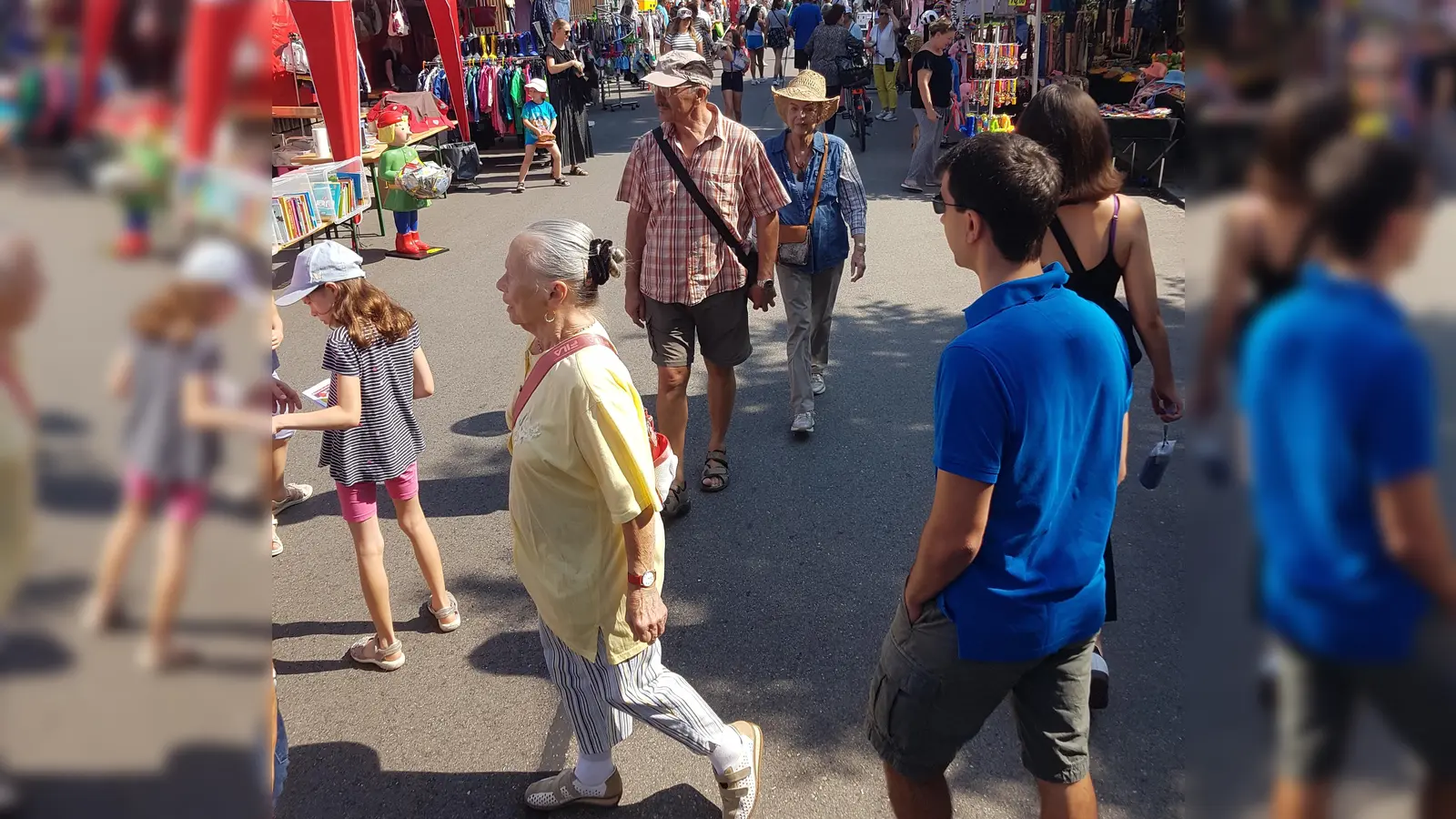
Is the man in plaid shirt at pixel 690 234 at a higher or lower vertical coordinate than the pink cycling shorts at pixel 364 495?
higher

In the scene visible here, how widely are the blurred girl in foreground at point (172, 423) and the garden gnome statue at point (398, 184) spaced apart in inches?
367

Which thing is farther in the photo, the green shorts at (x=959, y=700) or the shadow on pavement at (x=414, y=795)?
the shadow on pavement at (x=414, y=795)

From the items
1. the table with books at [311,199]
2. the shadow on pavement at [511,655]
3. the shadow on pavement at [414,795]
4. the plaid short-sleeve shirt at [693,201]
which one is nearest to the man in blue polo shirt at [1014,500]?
the shadow on pavement at [414,795]

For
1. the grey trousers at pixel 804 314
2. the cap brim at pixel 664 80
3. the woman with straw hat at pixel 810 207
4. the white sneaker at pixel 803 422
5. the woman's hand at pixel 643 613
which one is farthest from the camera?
the white sneaker at pixel 803 422

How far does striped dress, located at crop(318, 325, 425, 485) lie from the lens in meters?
3.34

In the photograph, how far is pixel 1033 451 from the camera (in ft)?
6.25

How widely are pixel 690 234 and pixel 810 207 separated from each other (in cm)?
92

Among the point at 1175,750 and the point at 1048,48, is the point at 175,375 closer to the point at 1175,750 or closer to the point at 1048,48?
the point at 1175,750

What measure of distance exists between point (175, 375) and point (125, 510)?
0.20 ft

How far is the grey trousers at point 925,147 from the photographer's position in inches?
452

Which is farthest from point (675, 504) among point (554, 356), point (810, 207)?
point (554, 356)

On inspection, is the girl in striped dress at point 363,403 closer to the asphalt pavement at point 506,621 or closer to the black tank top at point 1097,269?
the asphalt pavement at point 506,621

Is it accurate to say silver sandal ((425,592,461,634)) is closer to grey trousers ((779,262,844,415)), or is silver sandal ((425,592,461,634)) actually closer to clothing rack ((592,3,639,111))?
grey trousers ((779,262,844,415))

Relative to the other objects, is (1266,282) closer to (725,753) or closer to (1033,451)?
(1033,451)
